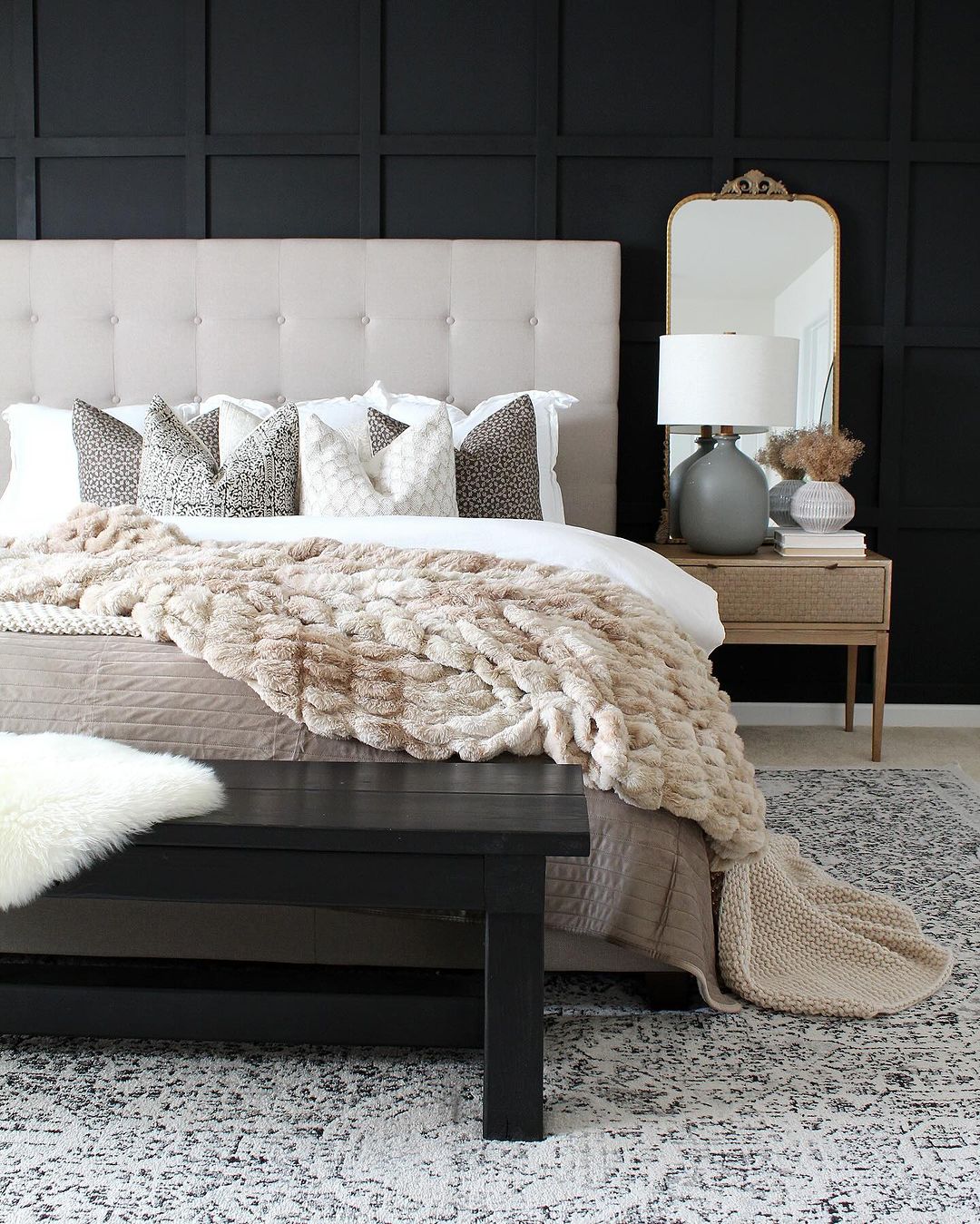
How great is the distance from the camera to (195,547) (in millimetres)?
2334

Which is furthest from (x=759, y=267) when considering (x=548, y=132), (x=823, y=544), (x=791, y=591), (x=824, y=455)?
(x=791, y=591)

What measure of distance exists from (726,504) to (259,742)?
2.15 metres

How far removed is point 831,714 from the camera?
13.0ft

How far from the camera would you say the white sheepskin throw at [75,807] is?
55.3 inches

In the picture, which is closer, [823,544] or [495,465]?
[495,465]

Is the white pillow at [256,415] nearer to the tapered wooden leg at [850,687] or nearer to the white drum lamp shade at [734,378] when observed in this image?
the white drum lamp shade at [734,378]

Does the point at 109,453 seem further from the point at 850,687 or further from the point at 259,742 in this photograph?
the point at 850,687

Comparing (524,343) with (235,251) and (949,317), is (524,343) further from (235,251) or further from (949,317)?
(949,317)

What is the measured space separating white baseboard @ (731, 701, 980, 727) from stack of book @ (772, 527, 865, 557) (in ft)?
2.11

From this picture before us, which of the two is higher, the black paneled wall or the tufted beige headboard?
the black paneled wall

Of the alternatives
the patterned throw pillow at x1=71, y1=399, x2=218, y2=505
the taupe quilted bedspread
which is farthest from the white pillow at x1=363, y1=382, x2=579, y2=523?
the taupe quilted bedspread

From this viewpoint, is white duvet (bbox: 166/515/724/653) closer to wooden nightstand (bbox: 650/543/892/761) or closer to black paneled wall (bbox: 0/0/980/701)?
wooden nightstand (bbox: 650/543/892/761)

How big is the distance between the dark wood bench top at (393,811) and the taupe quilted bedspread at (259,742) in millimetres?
94

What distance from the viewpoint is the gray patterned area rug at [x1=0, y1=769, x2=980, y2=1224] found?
1.35 m
